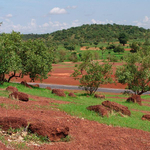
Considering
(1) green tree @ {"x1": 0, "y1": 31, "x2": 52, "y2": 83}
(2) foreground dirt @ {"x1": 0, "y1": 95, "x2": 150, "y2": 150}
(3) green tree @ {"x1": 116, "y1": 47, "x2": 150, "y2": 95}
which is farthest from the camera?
(3) green tree @ {"x1": 116, "y1": 47, "x2": 150, "y2": 95}

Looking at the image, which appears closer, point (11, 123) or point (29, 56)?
point (11, 123)

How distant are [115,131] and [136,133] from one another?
0.99 m

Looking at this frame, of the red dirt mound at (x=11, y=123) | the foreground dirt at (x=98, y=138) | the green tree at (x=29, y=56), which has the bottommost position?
the foreground dirt at (x=98, y=138)

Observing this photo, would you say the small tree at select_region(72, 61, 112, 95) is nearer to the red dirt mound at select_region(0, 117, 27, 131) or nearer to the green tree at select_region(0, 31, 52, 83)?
the green tree at select_region(0, 31, 52, 83)

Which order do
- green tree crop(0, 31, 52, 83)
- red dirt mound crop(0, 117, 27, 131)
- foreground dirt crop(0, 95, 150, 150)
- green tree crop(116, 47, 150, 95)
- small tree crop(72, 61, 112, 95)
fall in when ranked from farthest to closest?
small tree crop(72, 61, 112, 95), green tree crop(116, 47, 150, 95), green tree crop(0, 31, 52, 83), red dirt mound crop(0, 117, 27, 131), foreground dirt crop(0, 95, 150, 150)

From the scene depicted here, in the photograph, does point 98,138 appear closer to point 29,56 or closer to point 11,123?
point 11,123

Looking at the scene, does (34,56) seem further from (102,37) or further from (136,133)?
(102,37)

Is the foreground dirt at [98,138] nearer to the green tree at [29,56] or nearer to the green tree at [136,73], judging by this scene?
the green tree at [29,56]

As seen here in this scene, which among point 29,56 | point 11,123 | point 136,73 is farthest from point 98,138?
point 136,73

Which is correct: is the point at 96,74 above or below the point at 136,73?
below

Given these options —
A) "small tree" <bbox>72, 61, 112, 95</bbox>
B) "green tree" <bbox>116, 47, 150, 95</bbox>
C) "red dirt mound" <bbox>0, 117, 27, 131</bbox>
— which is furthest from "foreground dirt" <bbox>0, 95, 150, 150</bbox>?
"green tree" <bbox>116, 47, 150, 95</bbox>

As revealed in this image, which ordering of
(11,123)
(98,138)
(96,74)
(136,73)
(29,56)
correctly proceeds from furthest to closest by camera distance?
(136,73) < (96,74) < (29,56) < (98,138) < (11,123)

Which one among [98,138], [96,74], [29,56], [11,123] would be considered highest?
[29,56]

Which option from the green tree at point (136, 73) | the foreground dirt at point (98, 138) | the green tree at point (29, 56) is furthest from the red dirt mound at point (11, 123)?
the green tree at point (136, 73)
